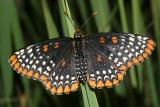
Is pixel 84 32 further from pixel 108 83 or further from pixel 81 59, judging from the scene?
pixel 108 83

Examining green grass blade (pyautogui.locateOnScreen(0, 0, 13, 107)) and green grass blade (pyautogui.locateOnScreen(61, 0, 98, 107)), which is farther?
green grass blade (pyautogui.locateOnScreen(0, 0, 13, 107))

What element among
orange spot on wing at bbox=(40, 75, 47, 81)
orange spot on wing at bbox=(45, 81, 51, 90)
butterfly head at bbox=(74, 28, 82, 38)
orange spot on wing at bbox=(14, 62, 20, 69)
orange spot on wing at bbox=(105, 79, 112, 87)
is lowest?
orange spot on wing at bbox=(105, 79, 112, 87)

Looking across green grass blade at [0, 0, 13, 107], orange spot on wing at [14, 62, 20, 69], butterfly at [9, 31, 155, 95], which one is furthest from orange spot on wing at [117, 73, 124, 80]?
green grass blade at [0, 0, 13, 107]

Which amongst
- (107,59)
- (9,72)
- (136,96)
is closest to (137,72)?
(107,59)

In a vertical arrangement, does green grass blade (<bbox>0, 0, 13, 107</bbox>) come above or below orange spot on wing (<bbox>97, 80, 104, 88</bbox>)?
above

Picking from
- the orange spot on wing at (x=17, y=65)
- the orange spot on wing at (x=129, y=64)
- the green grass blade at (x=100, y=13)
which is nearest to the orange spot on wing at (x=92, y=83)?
the orange spot on wing at (x=129, y=64)

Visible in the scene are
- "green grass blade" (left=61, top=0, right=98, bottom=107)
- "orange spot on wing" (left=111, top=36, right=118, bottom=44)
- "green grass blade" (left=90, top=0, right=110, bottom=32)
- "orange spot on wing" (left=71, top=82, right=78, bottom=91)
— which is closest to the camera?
"green grass blade" (left=61, top=0, right=98, bottom=107)

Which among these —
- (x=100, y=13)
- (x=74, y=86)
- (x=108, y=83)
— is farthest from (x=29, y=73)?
(x=100, y=13)

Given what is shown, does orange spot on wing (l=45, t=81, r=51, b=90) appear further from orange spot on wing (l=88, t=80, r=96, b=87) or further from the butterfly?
orange spot on wing (l=88, t=80, r=96, b=87)

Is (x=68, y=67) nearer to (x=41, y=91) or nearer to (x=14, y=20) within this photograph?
(x=14, y=20)
